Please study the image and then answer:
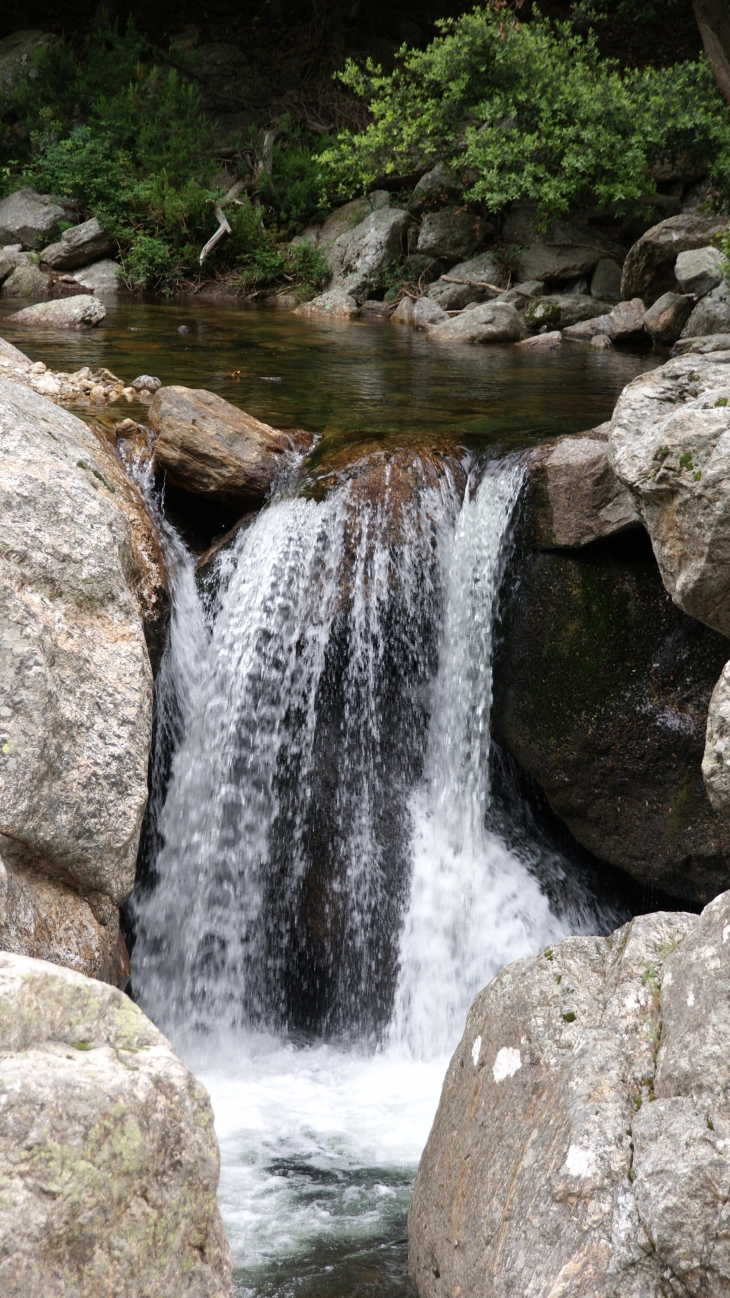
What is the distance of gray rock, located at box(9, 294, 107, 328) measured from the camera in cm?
1142

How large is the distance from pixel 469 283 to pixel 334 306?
2366 mm

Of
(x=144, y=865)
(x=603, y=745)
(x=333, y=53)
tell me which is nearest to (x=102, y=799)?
(x=144, y=865)

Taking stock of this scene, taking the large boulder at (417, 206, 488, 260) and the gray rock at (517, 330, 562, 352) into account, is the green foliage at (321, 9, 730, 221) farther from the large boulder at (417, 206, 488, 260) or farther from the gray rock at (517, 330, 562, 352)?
the gray rock at (517, 330, 562, 352)

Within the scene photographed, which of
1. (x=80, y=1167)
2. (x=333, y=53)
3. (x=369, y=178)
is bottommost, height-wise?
(x=80, y=1167)

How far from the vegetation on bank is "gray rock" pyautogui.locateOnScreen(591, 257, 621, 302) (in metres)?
0.85

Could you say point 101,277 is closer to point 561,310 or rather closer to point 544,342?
point 561,310

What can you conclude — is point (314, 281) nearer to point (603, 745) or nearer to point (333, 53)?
point (333, 53)

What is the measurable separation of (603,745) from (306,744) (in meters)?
1.71

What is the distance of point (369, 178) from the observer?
1584cm

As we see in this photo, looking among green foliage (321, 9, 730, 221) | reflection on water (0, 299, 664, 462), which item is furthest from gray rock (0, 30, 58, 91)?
reflection on water (0, 299, 664, 462)

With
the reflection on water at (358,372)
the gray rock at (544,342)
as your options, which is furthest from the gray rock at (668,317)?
the gray rock at (544,342)

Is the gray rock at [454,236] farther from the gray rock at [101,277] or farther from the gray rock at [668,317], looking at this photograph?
the gray rock at [101,277]

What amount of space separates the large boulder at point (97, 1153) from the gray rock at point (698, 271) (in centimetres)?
1195

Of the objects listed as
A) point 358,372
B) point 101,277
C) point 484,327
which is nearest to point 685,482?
point 358,372
